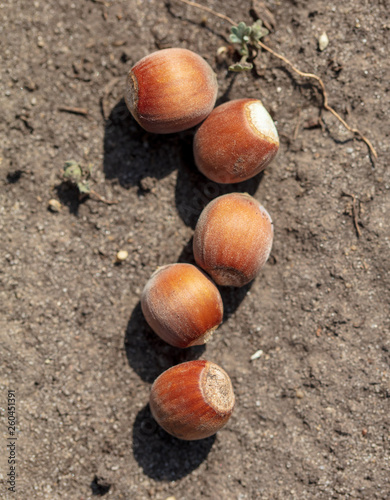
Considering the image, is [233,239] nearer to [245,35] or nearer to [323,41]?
[245,35]

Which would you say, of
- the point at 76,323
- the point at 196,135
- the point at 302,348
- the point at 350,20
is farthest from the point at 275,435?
the point at 350,20

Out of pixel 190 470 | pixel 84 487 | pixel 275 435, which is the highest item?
pixel 275 435

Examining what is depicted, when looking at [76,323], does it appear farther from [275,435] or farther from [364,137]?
[364,137]

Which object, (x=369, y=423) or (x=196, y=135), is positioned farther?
(x=369, y=423)

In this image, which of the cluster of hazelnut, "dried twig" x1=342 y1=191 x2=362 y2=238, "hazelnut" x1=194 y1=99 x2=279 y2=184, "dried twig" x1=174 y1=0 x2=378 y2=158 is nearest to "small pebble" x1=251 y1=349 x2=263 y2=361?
the cluster of hazelnut

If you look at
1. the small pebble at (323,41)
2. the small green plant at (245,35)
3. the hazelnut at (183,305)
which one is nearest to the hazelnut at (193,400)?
the hazelnut at (183,305)

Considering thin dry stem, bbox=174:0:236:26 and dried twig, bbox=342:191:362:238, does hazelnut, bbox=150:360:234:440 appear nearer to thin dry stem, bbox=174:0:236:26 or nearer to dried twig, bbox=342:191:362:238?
dried twig, bbox=342:191:362:238

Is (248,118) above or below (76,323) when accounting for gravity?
above
